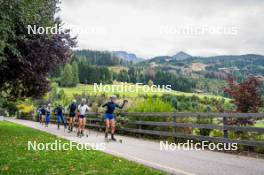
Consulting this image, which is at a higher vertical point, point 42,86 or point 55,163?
point 42,86

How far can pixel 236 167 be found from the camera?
31.7ft

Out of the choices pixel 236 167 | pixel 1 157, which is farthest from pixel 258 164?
pixel 1 157

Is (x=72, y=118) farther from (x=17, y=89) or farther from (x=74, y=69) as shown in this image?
(x=74, y=69)

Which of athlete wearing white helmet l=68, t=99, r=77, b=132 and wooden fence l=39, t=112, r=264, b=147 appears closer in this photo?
wooden fence l=39, t=112, r=264, b=147

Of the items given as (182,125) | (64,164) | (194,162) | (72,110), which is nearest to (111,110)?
(182,125)

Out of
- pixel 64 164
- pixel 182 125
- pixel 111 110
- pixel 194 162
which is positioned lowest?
pixel 194 162

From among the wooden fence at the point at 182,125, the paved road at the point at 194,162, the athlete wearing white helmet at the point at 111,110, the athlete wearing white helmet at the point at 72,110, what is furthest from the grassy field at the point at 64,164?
the athlete wearing white helmet at the point at 72,110

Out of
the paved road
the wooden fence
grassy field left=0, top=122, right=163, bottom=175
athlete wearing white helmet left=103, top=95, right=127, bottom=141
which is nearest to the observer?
grassy field left=0, top=122, right=163, bottom=175

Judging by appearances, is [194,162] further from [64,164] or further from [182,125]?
[182,125]

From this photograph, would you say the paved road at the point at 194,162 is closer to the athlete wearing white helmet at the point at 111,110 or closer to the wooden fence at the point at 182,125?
the wooden fence at the point at 182,125

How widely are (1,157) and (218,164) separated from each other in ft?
18.3

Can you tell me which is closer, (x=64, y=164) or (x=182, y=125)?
(x=64, y=164)

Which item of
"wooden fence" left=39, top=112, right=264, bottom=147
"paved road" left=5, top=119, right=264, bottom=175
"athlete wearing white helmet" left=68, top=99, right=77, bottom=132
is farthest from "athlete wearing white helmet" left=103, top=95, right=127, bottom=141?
"athlete wearing white helmet" left=68, top=99, right=77, bottom=132

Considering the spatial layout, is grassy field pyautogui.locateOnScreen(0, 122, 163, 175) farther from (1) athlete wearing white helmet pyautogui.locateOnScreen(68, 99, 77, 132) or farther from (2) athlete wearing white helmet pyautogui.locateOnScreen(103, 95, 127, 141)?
(1) athlete wearing white helmet pyautogui.locateOnScreen(68, 99, 77, 132)
